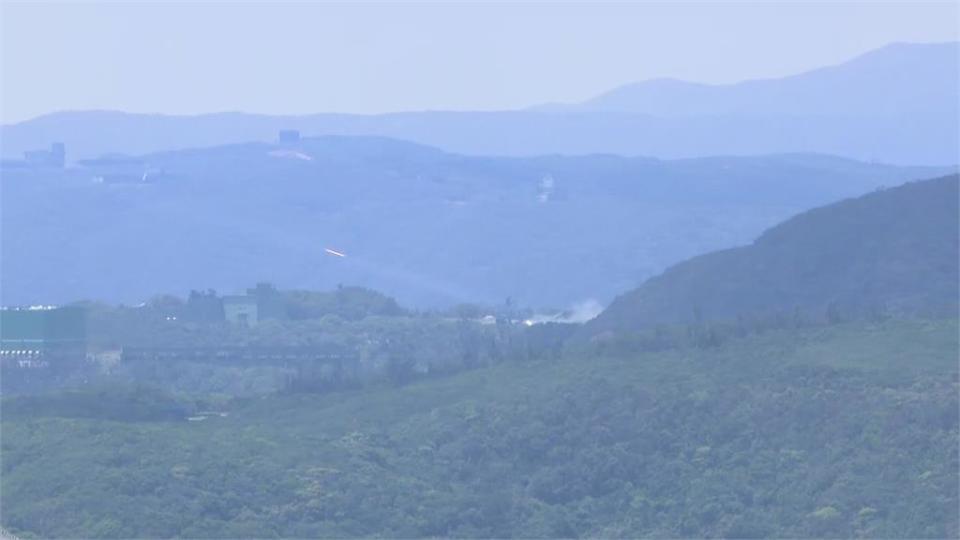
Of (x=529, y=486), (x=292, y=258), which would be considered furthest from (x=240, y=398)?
(x=292, y=258)

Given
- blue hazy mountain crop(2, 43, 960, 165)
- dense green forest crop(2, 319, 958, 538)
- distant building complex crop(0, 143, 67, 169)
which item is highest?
blue hazy mountain crop(2, 43, 960, 165)

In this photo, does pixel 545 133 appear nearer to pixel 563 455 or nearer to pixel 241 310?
pixel 241 310

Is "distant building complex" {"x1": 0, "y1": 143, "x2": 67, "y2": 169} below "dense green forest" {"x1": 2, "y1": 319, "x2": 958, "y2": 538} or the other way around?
the other way around

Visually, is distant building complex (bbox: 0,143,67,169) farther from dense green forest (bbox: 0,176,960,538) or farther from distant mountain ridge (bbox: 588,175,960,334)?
dense green forest (bbox: 0,176,960,538)

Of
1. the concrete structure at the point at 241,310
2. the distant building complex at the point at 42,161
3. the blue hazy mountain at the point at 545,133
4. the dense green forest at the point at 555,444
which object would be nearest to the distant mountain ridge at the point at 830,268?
the dense green forest at the point at 555,444

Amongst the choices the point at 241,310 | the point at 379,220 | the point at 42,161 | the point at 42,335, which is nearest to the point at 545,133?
the point at 42,161

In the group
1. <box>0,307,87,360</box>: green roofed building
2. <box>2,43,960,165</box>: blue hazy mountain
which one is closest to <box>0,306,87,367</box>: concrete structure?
<box>0,307,87,360</box>: green roofed building
